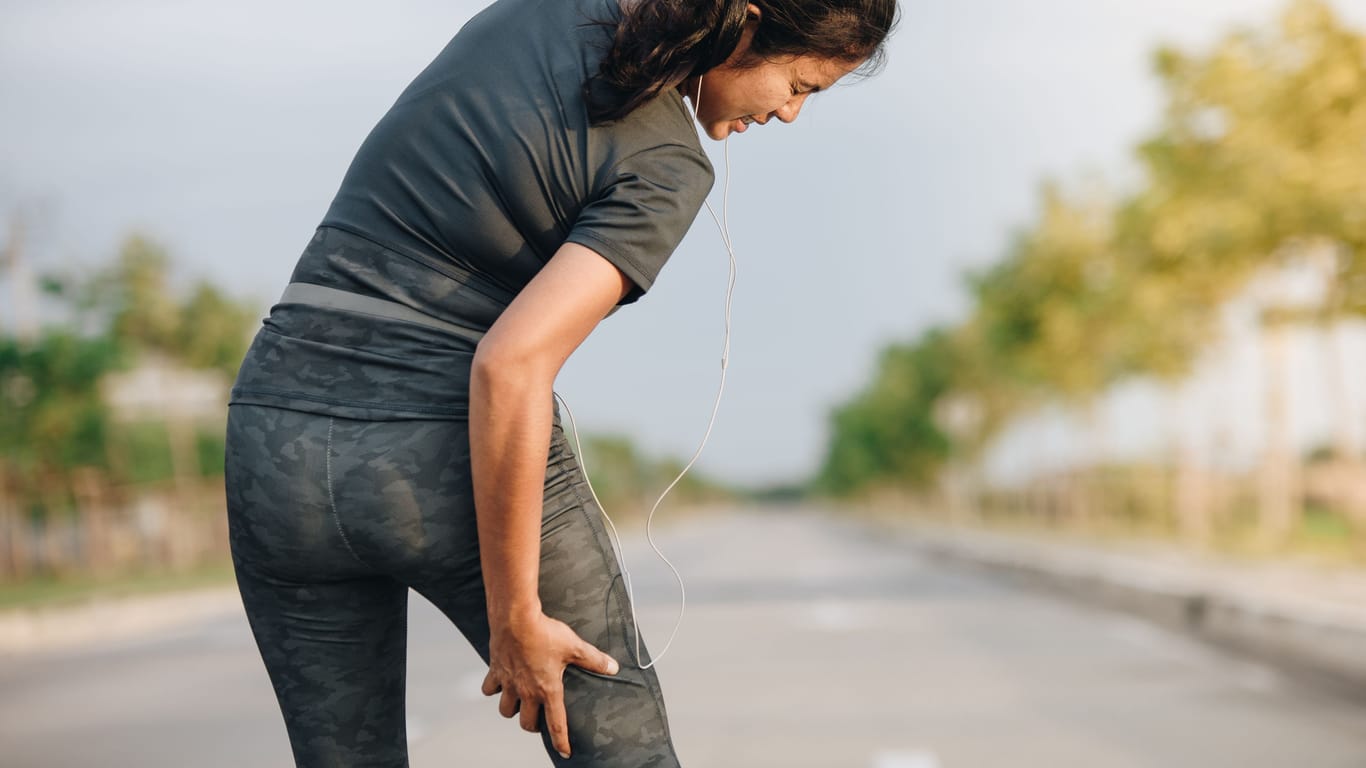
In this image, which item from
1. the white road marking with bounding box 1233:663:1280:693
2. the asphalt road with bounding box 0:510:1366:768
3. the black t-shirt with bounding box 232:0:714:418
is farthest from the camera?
the white road marking with bounding box 1233:663:1280:693

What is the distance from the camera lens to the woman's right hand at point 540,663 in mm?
1827

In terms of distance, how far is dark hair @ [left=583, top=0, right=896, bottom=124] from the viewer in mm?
1851

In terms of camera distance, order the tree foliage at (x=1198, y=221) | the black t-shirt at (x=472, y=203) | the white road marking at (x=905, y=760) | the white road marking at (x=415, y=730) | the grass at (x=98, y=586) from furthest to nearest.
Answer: the grass at (x=98, y=586) → the tree foliage at (x=1198, y=221) → the white road marking at (x=415, y=730) → the white road marking at (x=905, y=760) → the black t-shirt at (x=472, y=203)

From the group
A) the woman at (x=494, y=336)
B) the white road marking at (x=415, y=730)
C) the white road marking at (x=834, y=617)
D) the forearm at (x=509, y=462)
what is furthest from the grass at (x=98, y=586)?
the forearm at (x=509, y=462)

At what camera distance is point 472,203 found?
187cm

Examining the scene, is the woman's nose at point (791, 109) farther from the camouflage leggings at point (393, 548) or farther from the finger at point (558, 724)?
the finger at point (558, 724)

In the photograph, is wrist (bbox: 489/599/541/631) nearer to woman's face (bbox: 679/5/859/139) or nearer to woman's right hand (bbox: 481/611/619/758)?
woman's right hand (bbox: 481/611/619/758)

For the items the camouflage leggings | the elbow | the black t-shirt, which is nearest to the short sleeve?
the black t-shirt

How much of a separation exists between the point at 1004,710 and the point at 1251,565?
13260mm

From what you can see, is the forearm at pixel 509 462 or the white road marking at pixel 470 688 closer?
the forearm at pixel 509 462

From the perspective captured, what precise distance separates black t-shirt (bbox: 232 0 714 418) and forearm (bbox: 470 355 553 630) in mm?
121

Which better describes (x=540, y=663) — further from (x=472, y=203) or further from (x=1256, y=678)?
(x=1256, y=678)

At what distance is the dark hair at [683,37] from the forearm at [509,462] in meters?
0.34

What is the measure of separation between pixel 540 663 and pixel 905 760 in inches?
205
